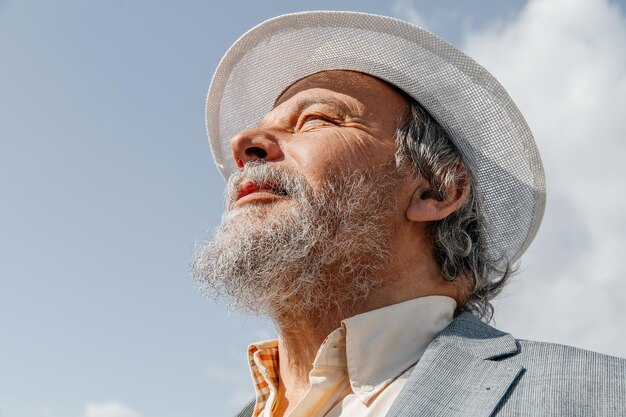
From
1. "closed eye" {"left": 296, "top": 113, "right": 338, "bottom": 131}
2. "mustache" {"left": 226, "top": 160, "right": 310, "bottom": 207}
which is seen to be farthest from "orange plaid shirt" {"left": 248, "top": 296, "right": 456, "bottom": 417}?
"closed eye" {"left": 296, "top": 113, "right": 338, "bottom": 131}

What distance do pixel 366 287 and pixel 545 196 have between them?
1219mm

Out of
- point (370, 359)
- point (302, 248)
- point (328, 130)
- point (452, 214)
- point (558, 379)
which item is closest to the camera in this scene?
point (558, 379)

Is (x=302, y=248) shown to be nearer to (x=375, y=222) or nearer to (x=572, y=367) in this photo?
(x=375, y=222)

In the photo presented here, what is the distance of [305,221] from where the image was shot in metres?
3.78

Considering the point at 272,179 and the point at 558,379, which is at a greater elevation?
the point at 272,179

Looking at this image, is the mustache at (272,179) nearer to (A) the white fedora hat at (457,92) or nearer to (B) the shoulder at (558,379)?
(A) the white fedora hat at (457,92)

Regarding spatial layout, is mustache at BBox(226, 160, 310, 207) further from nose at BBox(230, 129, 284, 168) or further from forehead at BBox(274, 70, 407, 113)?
forehead at BBox(274, 70, 407, 113)

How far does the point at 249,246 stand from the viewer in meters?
3.77

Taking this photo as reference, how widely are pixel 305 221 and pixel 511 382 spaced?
1.27 m

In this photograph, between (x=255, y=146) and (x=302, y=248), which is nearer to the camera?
(x=302, y=248)

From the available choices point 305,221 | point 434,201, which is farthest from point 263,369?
point 434,201

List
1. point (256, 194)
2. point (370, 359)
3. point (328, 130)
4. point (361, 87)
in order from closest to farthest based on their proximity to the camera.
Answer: point (370, 359), point (256, 194), point (328, 130), point (361, 87)

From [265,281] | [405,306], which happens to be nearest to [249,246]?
[265,281]

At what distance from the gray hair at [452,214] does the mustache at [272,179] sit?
1.96 feet
